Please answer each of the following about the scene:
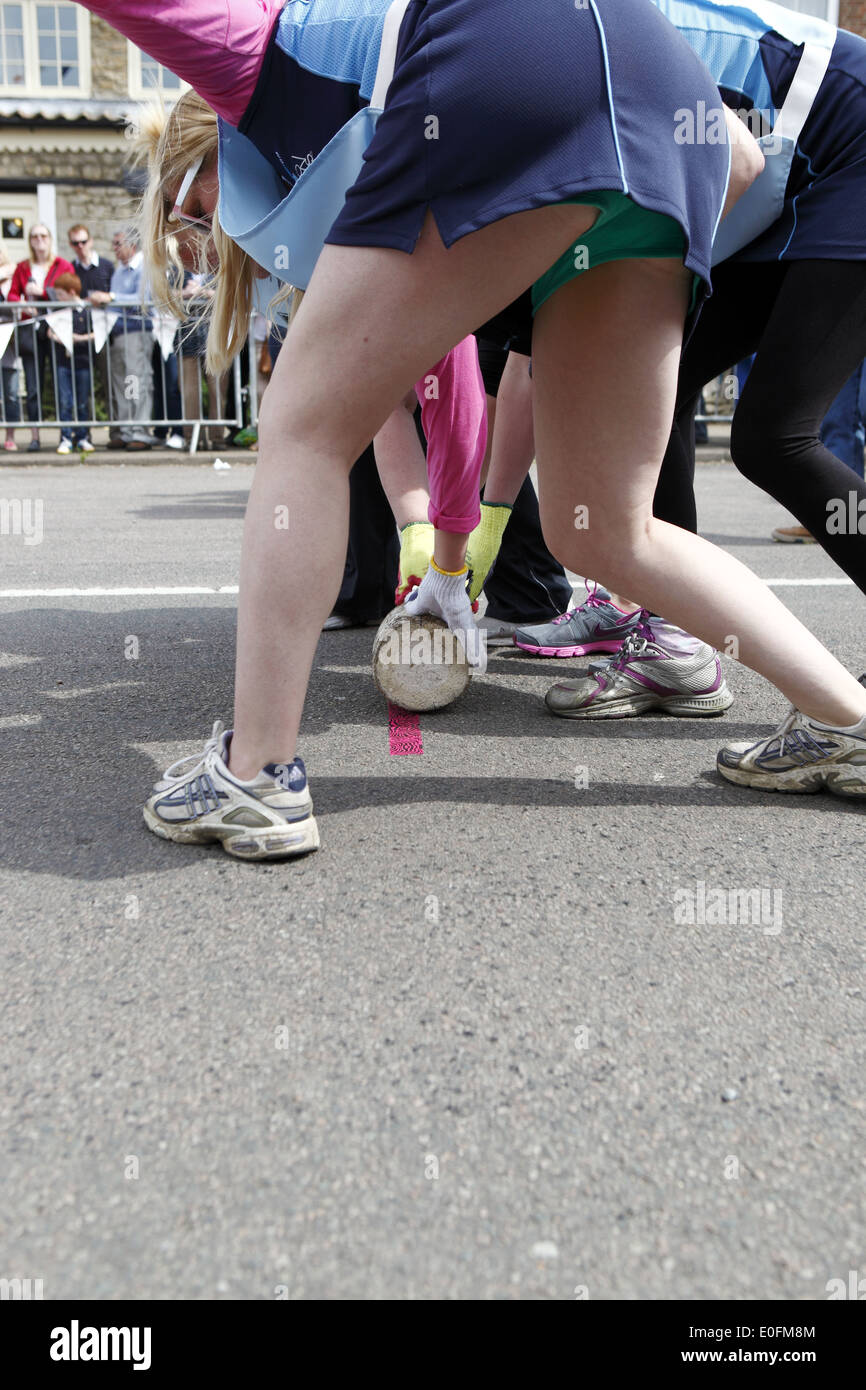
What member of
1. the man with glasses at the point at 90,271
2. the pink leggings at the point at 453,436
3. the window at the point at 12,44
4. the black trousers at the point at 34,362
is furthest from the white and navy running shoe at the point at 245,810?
the window at the point at 12,44

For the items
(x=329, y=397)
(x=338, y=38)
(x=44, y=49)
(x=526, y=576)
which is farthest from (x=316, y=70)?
(x=44, y=49)

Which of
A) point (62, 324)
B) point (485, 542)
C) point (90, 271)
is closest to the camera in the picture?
point (485, 542)

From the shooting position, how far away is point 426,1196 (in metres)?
1.25

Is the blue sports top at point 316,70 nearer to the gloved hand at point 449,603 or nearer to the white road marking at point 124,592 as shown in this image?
the gloved hand at point 449,603

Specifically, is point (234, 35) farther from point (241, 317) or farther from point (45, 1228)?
point (45, 1228)

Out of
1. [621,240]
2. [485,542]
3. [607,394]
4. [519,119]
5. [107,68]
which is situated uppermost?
[107,68]

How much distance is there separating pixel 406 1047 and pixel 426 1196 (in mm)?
277

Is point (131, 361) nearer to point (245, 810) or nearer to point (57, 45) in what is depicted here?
point (245, 810)

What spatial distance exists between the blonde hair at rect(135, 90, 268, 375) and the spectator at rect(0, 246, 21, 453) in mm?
9268

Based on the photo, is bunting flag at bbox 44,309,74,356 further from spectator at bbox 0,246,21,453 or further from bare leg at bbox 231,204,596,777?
bare leg at bbox 231,204,596,777

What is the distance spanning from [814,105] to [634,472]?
803 mm

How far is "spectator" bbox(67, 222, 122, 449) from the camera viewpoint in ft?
36.9

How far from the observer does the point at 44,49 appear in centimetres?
2016

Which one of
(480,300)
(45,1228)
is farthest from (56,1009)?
(480,300)
